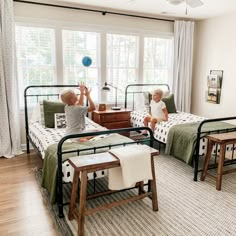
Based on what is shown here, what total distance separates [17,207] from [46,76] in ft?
8.14

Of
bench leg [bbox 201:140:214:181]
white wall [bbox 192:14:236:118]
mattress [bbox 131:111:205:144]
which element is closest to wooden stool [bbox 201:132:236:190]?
bench leg [bbox 201:140:214:181]

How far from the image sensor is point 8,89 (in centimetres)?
381

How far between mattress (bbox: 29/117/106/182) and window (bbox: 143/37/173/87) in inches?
83.6

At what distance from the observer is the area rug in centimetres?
215

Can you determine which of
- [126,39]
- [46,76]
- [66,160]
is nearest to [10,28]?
[46,76]

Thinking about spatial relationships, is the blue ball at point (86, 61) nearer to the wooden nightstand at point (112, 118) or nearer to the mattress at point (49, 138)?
the wooden nightstand at point (112, 118)

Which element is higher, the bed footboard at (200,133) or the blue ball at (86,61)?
the blue ball at (86,61)

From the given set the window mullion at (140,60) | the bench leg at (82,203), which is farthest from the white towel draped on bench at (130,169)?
the window mullion at (140,60)

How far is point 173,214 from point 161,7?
3.51 meters

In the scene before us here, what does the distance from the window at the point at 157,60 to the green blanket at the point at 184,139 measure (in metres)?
1.96

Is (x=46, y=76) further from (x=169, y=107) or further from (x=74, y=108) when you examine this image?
(x=169, y=107)

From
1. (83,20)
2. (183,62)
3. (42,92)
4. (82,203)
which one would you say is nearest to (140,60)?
(183,62)

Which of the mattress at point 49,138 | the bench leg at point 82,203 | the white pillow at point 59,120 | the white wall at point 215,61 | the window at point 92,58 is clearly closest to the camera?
the bench leg at point 82,203

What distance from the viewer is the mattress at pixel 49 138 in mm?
2342
